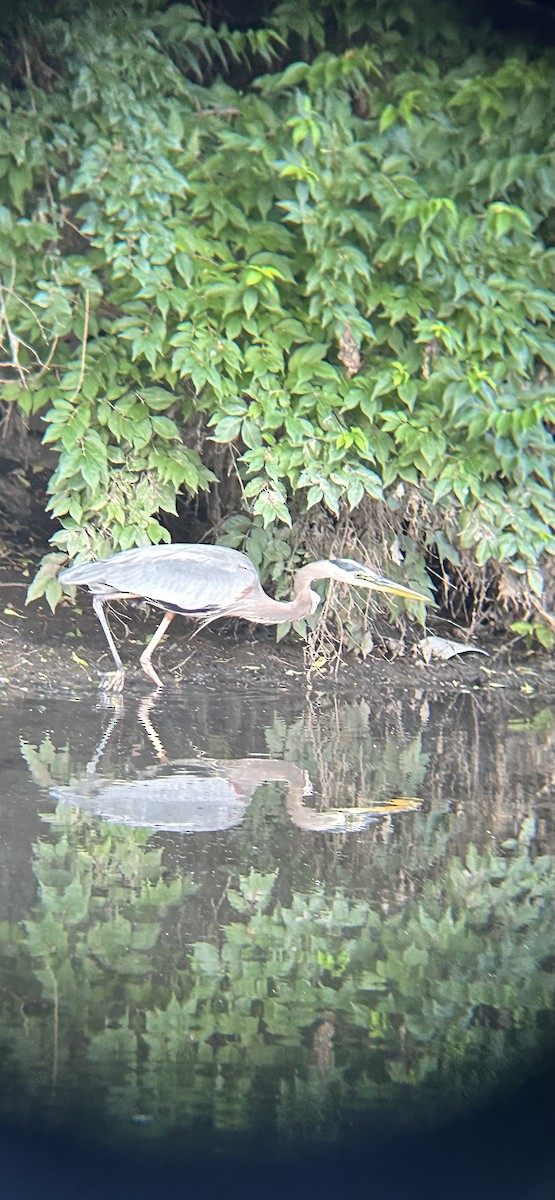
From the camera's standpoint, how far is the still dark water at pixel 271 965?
2.67m

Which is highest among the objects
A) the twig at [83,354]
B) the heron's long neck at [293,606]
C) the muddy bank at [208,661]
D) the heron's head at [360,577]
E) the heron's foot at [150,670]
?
the twig at [83,354]

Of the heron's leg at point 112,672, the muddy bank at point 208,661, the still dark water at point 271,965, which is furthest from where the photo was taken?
the muddy bank at point 208,661

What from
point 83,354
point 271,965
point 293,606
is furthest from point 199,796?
point 83,354

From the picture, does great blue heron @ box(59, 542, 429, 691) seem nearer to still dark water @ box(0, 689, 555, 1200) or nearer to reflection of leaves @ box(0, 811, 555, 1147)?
still dark water @ box(0, 689, 555, 1200)

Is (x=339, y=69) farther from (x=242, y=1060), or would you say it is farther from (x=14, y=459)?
(x=242, y=1060)

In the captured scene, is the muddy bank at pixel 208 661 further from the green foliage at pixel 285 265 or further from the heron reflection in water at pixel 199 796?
the heron reflection in water at pixel 199 796

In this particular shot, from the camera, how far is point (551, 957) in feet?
11.7

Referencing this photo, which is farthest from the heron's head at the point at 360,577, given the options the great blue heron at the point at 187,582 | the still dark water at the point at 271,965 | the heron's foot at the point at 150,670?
the still dark water at the point at 271,965

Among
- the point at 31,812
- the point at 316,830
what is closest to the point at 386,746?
the point at 316,830

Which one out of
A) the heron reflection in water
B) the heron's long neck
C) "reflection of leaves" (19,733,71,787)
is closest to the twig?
the heron's long neck

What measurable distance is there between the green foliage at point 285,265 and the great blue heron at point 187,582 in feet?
0.55

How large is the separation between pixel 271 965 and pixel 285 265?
4059 millimetres

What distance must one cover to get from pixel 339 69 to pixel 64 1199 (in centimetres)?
534

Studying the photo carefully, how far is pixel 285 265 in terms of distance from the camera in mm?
6457
